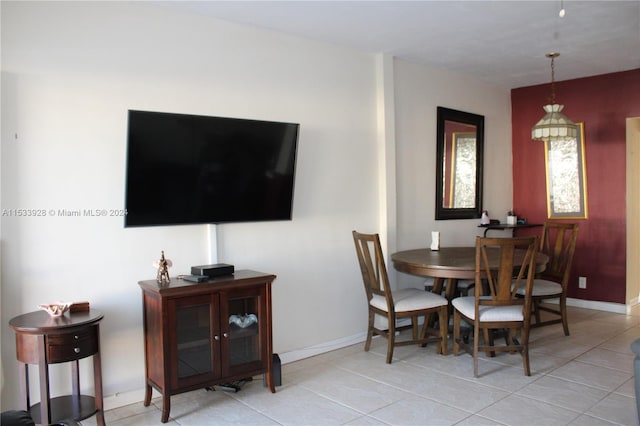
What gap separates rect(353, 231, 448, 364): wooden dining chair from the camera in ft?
12.3

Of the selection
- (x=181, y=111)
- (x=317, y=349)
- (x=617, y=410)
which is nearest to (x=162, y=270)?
(x=181, y=111)

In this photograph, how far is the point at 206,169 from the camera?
3.23 meters

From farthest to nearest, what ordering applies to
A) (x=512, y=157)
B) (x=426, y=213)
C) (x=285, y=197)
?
(x=512, y=157)
(x=426, y=213)
(x=285, y=197)

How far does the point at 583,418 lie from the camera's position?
278 centimetres

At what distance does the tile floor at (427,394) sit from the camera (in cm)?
284

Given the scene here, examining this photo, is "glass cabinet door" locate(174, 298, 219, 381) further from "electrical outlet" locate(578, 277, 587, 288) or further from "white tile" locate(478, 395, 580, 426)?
"electrical outlet" locate(578, 277, 587, 288)

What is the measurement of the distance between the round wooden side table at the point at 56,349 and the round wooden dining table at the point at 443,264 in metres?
2.23

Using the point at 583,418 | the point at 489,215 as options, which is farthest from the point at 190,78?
the point at 489,215

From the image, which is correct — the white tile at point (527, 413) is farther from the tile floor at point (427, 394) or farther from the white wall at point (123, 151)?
the white wall at point (123, 151)

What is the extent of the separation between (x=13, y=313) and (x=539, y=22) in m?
3.97

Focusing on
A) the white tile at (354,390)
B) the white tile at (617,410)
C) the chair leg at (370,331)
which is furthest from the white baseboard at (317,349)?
the white tile at (617,410)

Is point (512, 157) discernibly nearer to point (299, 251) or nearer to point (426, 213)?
point (426, 213)

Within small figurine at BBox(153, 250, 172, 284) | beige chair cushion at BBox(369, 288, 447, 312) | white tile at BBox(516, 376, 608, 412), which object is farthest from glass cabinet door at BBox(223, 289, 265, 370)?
white tile at BBox(516, 376, 608, 412)

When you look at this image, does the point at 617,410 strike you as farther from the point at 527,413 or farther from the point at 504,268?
the point at 504,268
